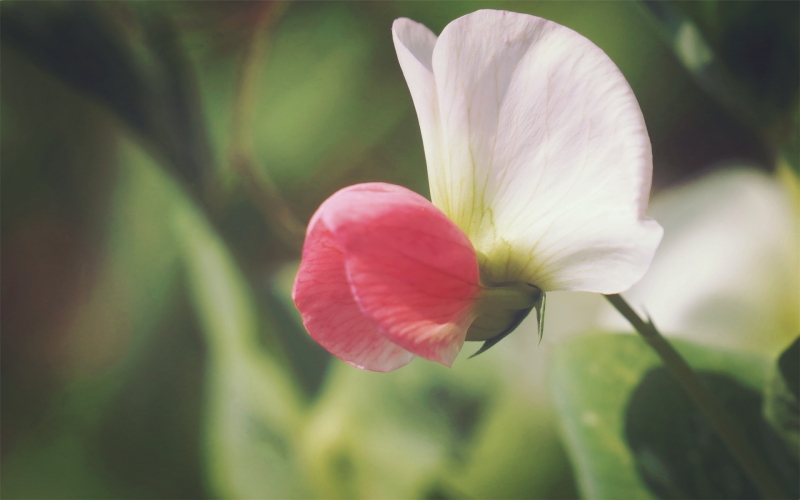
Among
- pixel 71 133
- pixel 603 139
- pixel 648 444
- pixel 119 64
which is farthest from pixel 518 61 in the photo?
pixel 71 133

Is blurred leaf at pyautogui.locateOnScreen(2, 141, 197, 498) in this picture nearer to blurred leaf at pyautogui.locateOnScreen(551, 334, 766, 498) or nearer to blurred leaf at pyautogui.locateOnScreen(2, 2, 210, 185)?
blurred leaf at pyautogui.locateOnScreen(2, 2, 210, 185)

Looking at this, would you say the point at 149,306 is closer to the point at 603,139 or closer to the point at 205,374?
the point at 205,374

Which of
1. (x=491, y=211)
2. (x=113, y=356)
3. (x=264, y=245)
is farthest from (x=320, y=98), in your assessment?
(x=491, y=211)

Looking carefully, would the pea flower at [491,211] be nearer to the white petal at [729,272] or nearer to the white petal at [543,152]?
the white petal at [543,152]

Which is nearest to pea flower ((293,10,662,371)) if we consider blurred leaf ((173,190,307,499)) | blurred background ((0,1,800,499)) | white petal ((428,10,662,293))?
white petal ((428,10,662,293))

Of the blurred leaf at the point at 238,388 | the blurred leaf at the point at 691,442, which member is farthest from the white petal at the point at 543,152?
the blurred leaf at the point at 238,388

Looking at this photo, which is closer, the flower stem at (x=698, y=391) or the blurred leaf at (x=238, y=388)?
the flower stem at (x=698, y=391)

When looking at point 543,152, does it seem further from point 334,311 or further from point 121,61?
point 121,61

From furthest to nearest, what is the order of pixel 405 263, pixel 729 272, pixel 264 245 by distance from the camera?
pixel 264 245 < pixel 729 272 < pixel 405 263
